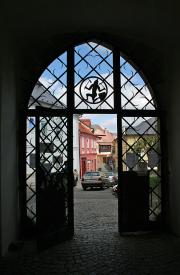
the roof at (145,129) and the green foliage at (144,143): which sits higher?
the roof at (145,129)

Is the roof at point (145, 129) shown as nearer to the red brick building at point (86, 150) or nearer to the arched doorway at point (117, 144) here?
the arched doorway at point (117, 144)

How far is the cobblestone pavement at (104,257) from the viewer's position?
3.84m

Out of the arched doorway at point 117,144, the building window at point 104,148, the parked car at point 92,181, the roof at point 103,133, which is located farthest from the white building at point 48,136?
the roof at point 103,133

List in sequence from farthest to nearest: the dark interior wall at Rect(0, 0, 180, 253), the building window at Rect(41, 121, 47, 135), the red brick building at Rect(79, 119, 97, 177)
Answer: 1. the red brick building at Rect(79, 119, 97, 177)
2. the building window at Rect(41, 121, 47, 135)
3. the dark interior wall at Rect(0, 0, 180, 253)

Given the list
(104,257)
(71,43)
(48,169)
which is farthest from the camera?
(71,43)

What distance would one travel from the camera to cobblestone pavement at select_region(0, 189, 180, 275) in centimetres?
384

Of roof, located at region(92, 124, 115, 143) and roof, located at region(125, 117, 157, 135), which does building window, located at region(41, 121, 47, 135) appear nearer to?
roof, located at region(125, 117, 157, 135)

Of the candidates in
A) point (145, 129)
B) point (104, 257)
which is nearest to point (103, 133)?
point (145, 129)

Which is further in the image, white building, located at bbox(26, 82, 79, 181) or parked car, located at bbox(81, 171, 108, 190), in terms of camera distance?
parked car, located at bbox(81, 171, 108, 190)

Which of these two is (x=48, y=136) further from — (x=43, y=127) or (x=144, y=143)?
(x=144, y=143)

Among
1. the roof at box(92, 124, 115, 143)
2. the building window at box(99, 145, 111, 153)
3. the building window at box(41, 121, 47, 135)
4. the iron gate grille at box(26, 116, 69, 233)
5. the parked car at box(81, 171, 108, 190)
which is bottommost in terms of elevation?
the parked car at box(81, 171, 108, 190)

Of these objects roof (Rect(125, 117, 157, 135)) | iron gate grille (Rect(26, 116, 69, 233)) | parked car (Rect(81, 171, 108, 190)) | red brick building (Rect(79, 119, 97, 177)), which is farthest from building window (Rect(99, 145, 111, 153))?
iron gate grille (Rect(26, 116, 69, 233))

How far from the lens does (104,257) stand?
171 inches

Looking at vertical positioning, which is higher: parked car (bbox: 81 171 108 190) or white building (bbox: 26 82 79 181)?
white building (bbox: 26 82 79 181)
